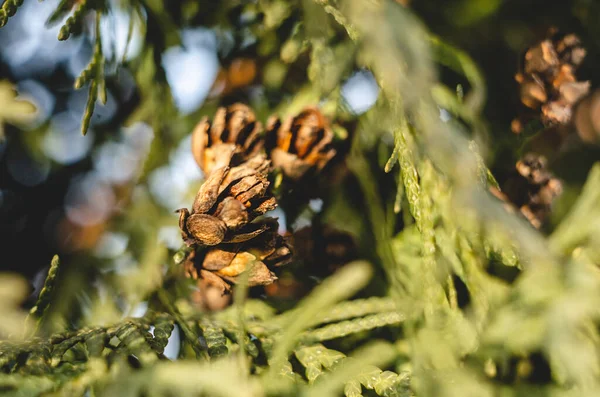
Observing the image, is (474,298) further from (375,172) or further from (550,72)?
(550,72)

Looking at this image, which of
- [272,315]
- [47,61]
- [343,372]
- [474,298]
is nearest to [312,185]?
[272,315]

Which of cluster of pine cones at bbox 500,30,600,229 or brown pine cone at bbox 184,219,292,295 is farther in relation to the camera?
cluster of pine cones at bbox 500,30,600,229

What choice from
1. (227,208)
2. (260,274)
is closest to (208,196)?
(227,208)

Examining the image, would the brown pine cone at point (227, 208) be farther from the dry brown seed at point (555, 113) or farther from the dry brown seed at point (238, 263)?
the dry brown seed at point (555, 113)

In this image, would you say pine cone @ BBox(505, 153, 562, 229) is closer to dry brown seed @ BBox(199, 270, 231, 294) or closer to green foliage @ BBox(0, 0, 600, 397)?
green foliage @ BBox(0, 0, 600, 397)

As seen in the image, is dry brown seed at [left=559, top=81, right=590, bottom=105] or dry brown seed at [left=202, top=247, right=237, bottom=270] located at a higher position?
dry brown seed at [left=559, top=81, right=590, bottom=105]

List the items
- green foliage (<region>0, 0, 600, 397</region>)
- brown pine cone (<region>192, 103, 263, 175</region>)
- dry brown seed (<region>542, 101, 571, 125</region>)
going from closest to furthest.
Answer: green foliage (<region>0, 0, 600, 397</region>) < brown pine cone (<region>192, 103, 263, 175</region>) < dry brown seed (<region>542, 101, 571, 125</region>)

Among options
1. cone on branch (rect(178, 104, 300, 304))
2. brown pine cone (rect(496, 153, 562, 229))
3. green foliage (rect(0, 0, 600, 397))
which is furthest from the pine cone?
cone on branch (rect(178, 104, 300, 304))
